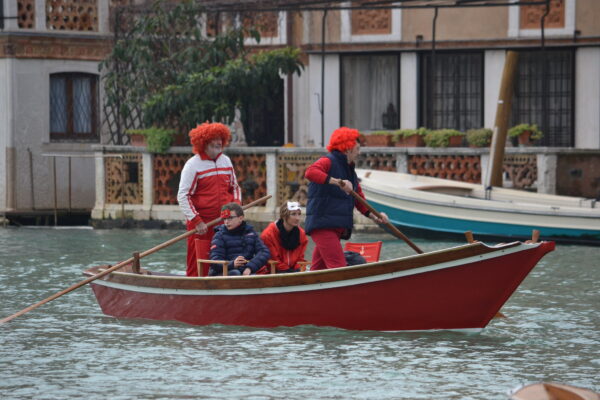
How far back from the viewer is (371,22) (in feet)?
89.5

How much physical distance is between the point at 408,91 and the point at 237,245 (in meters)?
15.3

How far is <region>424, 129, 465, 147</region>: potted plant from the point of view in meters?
23.8

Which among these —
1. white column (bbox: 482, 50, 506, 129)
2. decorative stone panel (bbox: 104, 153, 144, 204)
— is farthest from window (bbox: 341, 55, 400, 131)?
decorative stone panel (bbox: 104, 153, 144, 204)

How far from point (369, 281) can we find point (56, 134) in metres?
16.5

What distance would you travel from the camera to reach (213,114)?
2528 cm

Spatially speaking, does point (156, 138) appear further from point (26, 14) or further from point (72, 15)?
point (26, 14)

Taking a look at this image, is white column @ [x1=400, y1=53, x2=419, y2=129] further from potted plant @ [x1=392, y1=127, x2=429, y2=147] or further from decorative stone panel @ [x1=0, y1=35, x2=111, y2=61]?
decorative stone panel @ [x1=0, y1=35, x2=111, y2=61]

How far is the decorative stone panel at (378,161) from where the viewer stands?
Answer: 79.7 feet

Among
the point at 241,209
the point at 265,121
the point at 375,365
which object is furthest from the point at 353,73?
the point at 375,365

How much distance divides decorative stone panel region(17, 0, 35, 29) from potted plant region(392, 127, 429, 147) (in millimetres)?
7403

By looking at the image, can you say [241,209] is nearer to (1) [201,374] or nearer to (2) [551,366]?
(1) [201,374]

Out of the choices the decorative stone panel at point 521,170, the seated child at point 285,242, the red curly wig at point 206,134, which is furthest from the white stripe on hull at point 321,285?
the decorative stone panel at point 521,170

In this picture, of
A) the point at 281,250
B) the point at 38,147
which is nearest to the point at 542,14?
the point at 38,147

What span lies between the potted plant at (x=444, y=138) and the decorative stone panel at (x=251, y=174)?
3041 mm
